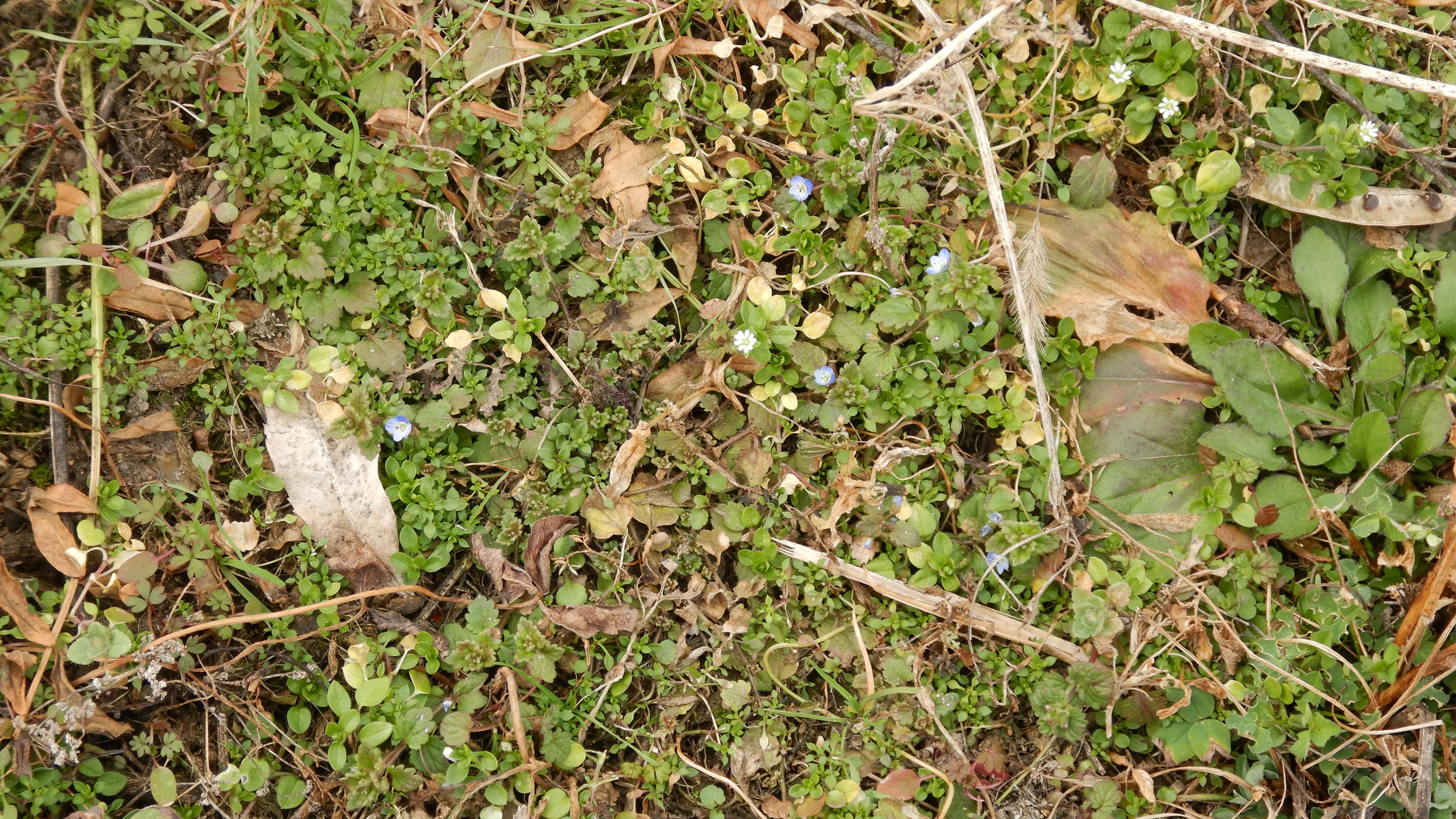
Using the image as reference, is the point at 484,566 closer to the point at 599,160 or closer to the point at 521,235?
the point at 521,235

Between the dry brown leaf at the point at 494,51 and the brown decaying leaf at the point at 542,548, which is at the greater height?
the dry brown leaf at the point at 494,51

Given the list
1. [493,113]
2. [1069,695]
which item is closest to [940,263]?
[1069,695]

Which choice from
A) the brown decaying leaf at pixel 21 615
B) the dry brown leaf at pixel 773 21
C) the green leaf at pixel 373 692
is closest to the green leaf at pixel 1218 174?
the dry brown leaf at pixel 773 21

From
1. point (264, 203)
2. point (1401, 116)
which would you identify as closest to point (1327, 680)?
point (1401, 116)

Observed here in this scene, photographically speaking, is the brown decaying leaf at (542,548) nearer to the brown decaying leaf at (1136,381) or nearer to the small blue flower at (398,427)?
the small blue flower at (398,427)

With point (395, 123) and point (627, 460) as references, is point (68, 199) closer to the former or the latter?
point (395, 123)
